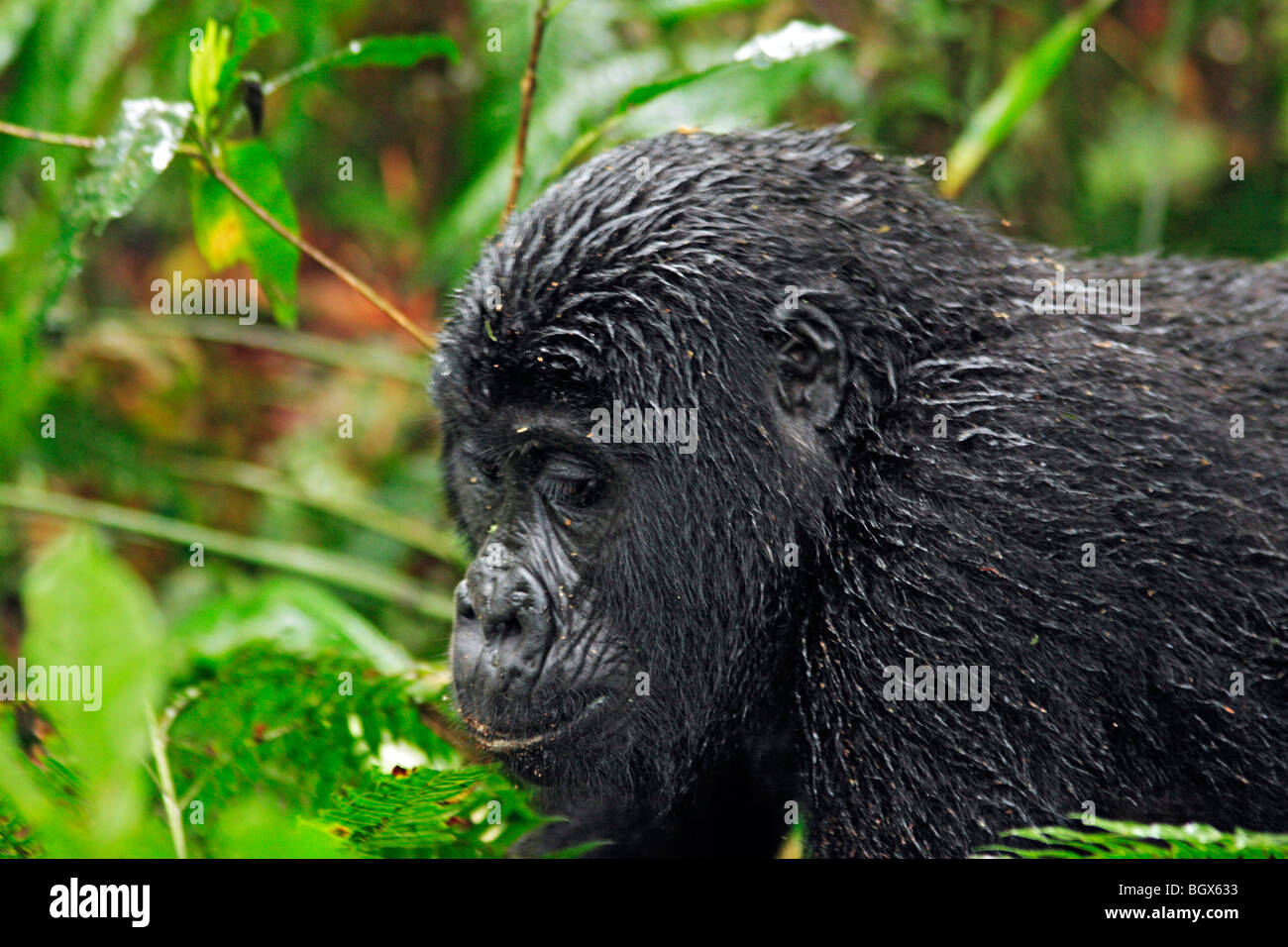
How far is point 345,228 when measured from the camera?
885 centimetres

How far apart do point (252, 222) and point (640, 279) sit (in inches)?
52.6

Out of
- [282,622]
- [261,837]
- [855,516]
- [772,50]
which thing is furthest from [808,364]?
A: [282,622]

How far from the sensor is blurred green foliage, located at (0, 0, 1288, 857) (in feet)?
9.91

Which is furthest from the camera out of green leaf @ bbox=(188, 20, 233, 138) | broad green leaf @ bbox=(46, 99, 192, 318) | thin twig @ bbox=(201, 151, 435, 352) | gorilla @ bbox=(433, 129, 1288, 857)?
thin twig @ bbox=(201, 151, 435, 352)

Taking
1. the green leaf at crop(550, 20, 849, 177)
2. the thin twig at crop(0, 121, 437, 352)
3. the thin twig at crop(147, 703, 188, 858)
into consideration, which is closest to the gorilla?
the green leaf at crop(550, 20, 849, 177)

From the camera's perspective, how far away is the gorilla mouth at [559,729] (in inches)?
105

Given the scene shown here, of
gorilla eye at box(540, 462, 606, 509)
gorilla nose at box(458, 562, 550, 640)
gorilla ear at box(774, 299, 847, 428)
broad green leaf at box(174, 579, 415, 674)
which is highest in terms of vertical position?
gorilla ear at box(774, 299, 847, 428)

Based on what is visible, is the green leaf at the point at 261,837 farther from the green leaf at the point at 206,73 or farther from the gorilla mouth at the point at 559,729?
the green leaf at the point at 206,73

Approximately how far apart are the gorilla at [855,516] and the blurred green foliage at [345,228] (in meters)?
0.41

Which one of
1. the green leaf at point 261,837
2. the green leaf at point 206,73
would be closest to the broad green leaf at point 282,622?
the green leaf at point 206,73

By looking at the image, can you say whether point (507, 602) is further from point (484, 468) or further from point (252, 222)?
point (252, 222)

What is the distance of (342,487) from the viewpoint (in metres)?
6.44

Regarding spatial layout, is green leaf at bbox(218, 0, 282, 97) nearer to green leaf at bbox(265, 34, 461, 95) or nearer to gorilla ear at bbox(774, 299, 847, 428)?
green leaf at bbox(265, 34, 461, 95)
